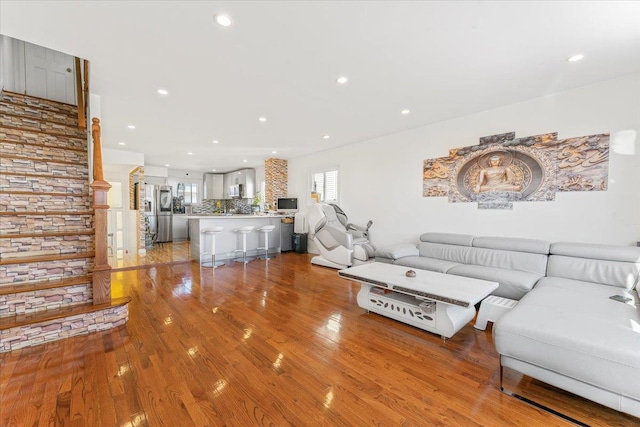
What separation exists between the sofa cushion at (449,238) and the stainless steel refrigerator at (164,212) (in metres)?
8.26

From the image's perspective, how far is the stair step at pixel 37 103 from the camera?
3.09m

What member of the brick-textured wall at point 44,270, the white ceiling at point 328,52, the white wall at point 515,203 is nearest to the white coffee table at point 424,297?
the white wall at point 515,203

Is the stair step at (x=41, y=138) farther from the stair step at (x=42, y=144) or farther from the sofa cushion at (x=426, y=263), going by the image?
the sofa cushion at (x=426, y=263)

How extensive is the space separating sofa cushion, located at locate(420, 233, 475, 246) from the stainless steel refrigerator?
8.26m

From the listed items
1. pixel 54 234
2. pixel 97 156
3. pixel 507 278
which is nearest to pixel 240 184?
pixel 97 156

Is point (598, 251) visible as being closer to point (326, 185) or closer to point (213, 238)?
point (326, 185)

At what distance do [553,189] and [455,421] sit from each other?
3396 millimetres

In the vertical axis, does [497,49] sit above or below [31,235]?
above

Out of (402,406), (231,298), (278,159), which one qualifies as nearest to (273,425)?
(402,406)

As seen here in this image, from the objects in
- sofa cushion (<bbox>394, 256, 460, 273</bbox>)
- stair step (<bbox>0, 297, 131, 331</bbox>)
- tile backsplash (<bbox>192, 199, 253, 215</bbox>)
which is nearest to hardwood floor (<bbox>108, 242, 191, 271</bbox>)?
tile backsplash (<bbox>192, 199, 253, 215</bbox>)

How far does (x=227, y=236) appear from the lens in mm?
5832

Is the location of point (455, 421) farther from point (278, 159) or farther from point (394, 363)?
point (278, 159)

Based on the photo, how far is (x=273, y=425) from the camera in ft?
4.58

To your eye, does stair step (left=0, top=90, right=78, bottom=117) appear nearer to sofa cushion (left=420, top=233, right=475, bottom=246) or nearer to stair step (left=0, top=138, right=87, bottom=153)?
stair step (left=0, top=138, right=87, bottom=153)
